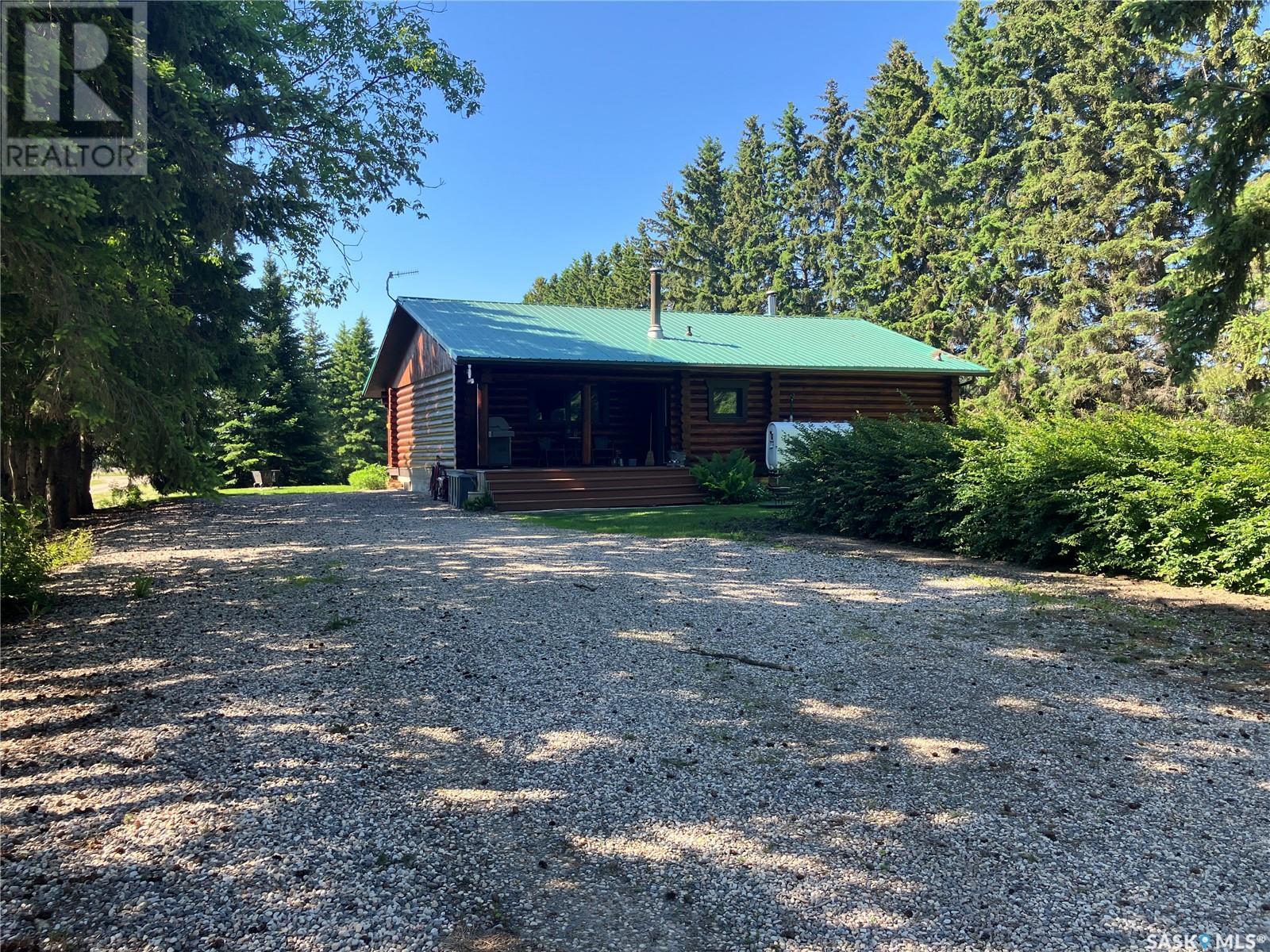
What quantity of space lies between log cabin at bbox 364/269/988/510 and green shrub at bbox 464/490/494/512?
0.27 m

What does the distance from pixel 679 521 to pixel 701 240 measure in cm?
4622

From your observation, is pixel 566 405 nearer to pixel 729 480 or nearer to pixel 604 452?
pixel 604 452

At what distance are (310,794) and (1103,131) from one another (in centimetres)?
3347

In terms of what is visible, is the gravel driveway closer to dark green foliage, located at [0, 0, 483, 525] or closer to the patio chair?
dark green foliage, located at [0, 0, 483, 525]

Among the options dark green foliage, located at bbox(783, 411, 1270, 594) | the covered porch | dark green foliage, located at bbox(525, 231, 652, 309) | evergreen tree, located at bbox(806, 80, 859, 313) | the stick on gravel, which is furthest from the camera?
dark green foliage, located at bbox(525, 231, 652, 309)

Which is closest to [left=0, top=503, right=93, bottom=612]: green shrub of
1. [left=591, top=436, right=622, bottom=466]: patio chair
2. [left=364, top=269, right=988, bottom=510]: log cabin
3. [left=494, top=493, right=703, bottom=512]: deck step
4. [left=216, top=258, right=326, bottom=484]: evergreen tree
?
[left=494, top=493, right=703, bottom=512]: deck step

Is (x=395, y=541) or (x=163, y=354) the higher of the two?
(x=163, y=354)

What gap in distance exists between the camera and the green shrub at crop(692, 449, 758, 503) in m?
17.6

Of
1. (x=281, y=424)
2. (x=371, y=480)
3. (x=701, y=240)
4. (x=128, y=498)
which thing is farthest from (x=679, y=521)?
(x=701, y=240)

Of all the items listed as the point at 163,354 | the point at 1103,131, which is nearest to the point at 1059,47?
the point at 1103,131

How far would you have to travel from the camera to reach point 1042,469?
9.30 meters

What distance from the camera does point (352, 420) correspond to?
4250 cm

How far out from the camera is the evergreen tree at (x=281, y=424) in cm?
3097

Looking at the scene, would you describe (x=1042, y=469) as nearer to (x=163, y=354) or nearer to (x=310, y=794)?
(x=310, y=794)
